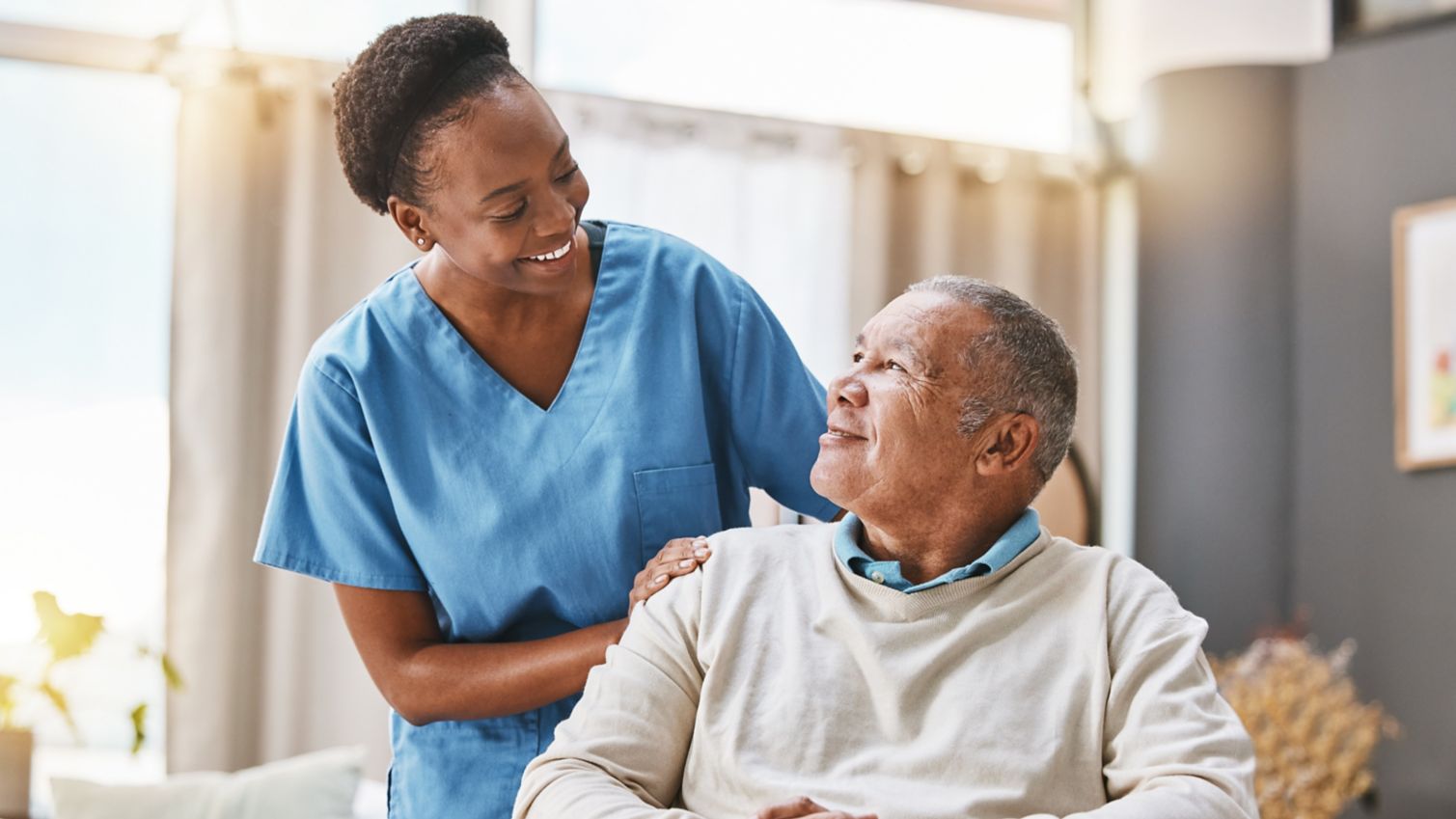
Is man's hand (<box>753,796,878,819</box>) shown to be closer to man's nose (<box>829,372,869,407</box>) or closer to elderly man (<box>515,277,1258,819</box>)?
elderly man (<box>515,277,1258,819</box>)

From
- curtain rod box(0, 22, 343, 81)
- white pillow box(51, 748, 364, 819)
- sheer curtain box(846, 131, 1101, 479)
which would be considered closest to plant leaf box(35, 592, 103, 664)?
white pillow box(51, 748, 364, 819)

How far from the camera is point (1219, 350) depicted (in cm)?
436

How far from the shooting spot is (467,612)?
1.67 metres

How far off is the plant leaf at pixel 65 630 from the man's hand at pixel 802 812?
2.12 meters

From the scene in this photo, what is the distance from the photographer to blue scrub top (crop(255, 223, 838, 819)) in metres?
1.65

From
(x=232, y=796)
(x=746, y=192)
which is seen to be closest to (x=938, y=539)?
(x=232, y=796)

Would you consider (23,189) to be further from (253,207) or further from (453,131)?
(453,131)

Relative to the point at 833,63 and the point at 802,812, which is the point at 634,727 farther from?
the point at 833,63

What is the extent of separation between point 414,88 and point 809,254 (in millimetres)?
2833

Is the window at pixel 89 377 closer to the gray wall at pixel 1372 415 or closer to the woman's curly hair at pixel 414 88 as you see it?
the woman's curly hair at pixel 414 88

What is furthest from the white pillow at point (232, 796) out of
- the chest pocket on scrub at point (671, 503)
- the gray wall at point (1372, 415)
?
the gray wall at point (1372, 415)

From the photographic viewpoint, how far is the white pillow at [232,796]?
2.83 m

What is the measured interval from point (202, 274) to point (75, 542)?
0.71 metres

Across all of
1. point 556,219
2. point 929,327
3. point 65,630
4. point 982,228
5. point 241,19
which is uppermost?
point 241,19
